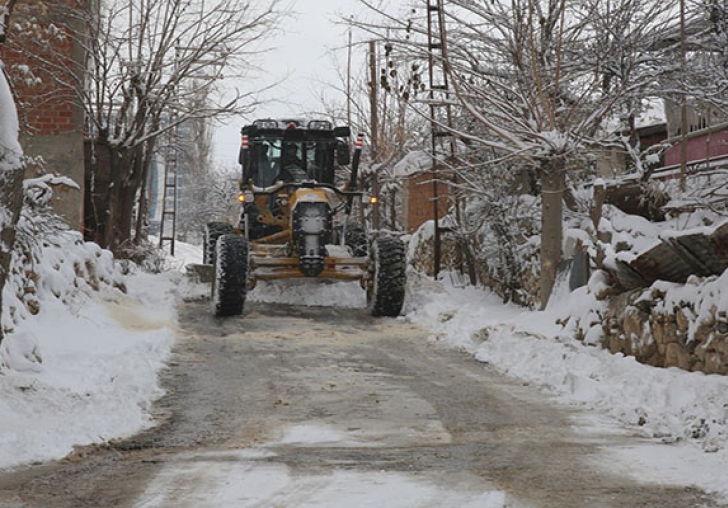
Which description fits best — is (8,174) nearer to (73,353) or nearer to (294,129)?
(73,353)

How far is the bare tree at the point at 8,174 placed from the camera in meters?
6.80

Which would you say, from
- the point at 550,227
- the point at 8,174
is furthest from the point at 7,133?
the point at 550,227

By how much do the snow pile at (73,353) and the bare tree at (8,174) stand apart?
3.24 ft

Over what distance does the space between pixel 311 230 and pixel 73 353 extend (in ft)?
17.2

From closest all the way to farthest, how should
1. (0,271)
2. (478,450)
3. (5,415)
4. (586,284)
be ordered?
1. (478,450)
2. (5,415)
3. (0,271)
4. (586,284)

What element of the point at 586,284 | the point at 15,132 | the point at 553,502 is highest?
the point at 15,132

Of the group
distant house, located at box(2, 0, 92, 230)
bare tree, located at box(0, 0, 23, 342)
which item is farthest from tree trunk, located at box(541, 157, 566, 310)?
distant house, located at box(2, 0, 92, 230)

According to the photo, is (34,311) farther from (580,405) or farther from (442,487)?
(442,487)

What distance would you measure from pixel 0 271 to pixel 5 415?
3.55 feet

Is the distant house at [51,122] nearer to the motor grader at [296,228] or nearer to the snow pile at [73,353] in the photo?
the snow pile at [73,353]

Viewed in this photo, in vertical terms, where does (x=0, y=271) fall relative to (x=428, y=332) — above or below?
above

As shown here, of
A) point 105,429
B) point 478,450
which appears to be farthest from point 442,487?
point 105,429

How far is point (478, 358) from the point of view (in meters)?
10.3

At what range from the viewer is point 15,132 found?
6953mm
